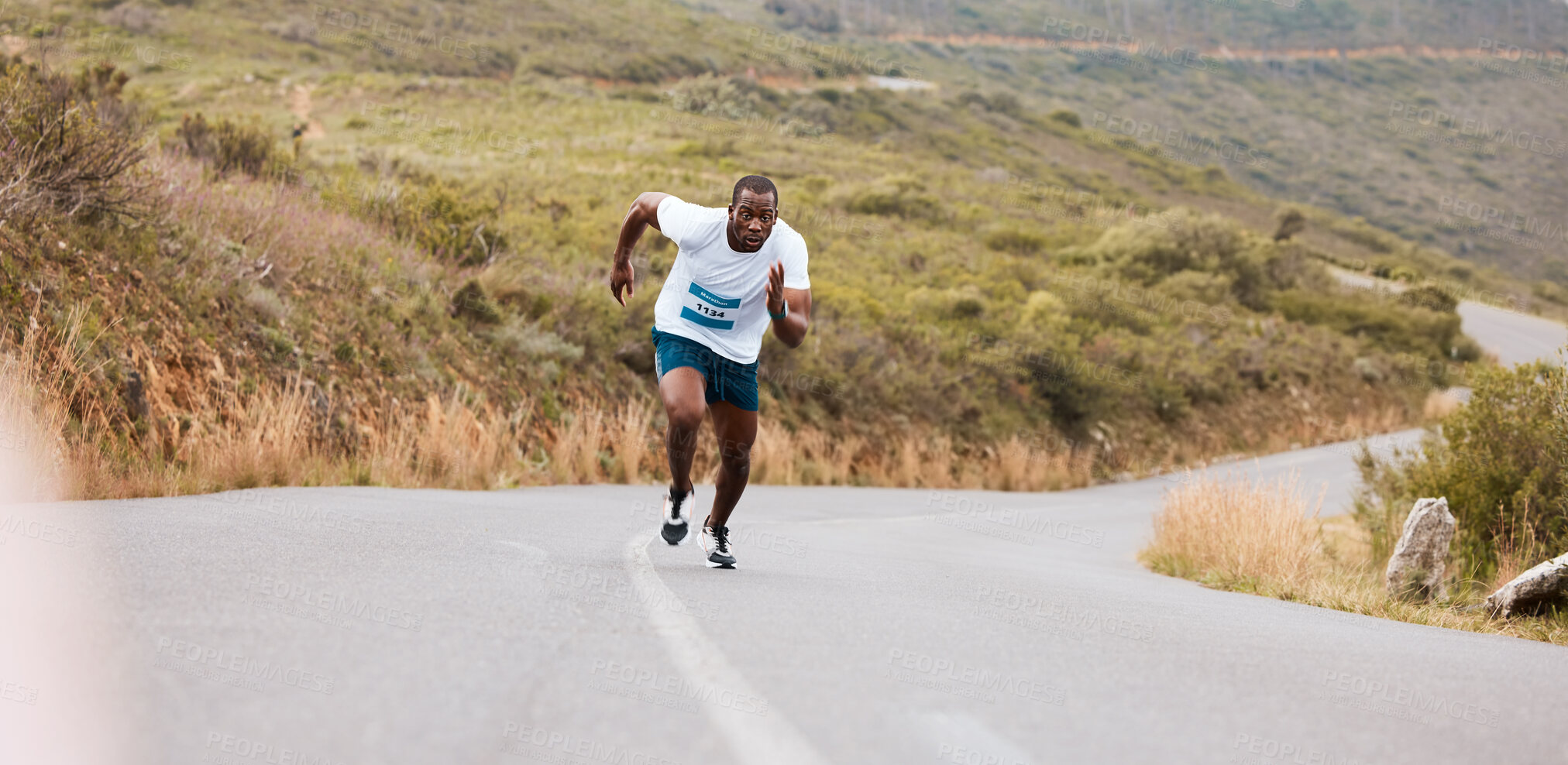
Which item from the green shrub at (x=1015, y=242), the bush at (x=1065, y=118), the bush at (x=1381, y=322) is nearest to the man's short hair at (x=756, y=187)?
the green shrub at (x=1015, y=242)

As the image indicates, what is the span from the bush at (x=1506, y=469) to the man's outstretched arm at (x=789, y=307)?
20.9 ft

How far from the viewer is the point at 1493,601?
23.9 feet

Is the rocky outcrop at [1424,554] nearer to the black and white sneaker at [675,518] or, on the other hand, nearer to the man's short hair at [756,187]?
the black and white sneaker at [675,518]

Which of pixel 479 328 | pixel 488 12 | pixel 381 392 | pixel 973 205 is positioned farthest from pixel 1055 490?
pixel 488 12

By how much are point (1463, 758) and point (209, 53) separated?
171 feet

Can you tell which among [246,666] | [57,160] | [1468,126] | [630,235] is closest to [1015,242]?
[57,160]

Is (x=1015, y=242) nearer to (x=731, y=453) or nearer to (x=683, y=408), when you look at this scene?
(x=731, y=453)

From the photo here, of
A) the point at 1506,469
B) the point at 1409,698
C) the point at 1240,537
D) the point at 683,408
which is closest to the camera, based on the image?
the point at 1409,698

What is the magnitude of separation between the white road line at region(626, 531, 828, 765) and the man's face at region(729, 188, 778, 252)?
2.08m

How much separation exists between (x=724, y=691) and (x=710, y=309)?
3.36 m

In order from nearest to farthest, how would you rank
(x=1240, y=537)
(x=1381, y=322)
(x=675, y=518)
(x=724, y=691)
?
(x=724, y=691)
(x=675, y=518)
(x=1240, y=537)
(x=1381, y=322)

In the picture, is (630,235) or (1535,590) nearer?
(630,235)

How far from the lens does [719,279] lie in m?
6.23

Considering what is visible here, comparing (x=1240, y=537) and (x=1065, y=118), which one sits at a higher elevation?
(x=1065, y=118)
